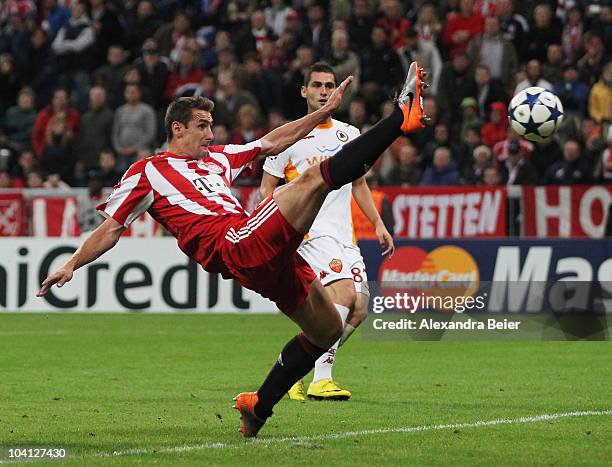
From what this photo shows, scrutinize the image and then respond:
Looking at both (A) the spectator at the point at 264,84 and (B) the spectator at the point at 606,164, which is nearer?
(B) the spectator at the point at 606,164

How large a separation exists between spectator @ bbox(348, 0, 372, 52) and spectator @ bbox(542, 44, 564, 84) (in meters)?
2.98

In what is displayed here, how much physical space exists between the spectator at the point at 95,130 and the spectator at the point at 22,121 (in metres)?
1.36

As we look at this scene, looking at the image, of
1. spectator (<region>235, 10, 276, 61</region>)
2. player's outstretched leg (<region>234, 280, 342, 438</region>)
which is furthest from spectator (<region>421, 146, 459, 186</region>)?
player's outstretched leg (<region>234, 280, 342, 438</region>)

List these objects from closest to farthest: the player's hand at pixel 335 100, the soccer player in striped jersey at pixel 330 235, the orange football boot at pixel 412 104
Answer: the orange football boot at pixel 412 104 < the player's hand at pixel 335 100 < the soccer player in striped jersey at pixel 330 235

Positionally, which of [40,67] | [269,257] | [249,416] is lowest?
[40,67]

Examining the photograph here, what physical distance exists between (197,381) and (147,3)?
14254 mm

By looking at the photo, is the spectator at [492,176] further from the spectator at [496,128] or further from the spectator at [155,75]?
the spectator at [155,75]

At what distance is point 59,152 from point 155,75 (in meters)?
2.10

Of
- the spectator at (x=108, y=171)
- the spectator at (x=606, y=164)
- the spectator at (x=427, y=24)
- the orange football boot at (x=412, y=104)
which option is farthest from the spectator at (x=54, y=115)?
the orange football boot at (x=412, y=104)

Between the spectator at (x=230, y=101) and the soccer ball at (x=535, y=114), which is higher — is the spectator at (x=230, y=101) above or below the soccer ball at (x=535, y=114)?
below

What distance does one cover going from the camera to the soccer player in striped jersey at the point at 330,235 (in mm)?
9766

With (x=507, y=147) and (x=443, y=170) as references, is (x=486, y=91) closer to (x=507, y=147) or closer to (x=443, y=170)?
(x=507, y=147)

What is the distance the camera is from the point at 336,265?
9844 mm

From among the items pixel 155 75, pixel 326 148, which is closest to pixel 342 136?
pixel 326 148
